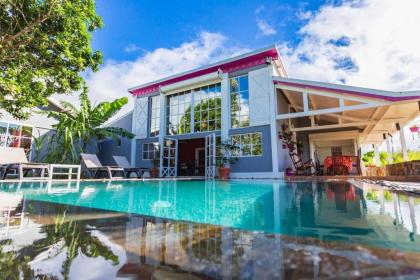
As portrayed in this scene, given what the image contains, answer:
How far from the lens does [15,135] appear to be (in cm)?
1203

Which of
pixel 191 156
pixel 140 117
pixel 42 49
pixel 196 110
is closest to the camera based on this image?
pixel 42 49

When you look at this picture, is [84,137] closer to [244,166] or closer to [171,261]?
[244,166]

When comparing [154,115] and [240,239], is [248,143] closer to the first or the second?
[154,115]

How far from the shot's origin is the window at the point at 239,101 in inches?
490

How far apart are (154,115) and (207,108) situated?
4171 mm

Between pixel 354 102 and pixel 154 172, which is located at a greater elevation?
pixel 354 102

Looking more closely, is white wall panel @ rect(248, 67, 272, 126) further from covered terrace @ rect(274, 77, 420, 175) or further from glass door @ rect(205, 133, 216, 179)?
glass door @ rect(205, 133, 216, 179)

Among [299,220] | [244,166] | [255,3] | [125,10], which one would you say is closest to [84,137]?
[125,10]

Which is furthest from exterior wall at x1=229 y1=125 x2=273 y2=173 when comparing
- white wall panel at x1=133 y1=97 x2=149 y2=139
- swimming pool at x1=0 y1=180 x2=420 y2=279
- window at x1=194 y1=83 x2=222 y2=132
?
swimming pool at x1=0 y1=180 x2=420 y2=279

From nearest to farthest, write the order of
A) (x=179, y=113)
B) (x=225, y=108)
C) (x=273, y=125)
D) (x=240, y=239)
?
(x=240, y=239), (x=273, y=125), (x=225, y=108), (x=179, y=113)

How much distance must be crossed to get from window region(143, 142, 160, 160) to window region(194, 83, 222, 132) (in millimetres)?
2838

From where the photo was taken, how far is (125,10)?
12727mm

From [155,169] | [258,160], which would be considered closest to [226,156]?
[258,160]

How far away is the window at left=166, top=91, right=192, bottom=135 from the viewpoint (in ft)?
47.6
